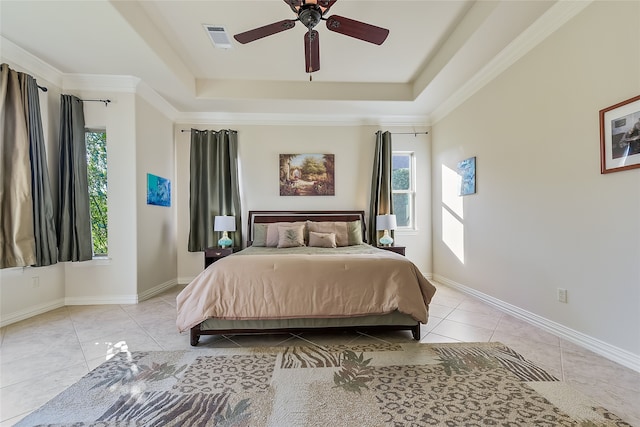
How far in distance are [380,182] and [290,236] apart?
190cm

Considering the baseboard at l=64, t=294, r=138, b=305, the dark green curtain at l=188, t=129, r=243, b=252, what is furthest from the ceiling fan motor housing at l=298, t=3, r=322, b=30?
the baseboard at l=64, t=294, r=138, b=305

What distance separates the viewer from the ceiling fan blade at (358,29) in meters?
2.17

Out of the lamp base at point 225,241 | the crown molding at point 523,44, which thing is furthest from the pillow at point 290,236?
the crown molding at point 523,44

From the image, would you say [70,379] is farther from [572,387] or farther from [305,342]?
[572,387]

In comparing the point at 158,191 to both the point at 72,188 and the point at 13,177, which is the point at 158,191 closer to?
→ the point at 72,188

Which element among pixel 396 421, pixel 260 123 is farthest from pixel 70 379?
pixel 260 123

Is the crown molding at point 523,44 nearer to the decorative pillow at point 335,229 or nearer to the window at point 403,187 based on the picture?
the window at point 403,187

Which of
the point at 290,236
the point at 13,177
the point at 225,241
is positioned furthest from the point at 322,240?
the point at 13,177

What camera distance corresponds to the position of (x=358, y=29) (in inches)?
89.3

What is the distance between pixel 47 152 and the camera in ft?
11.1

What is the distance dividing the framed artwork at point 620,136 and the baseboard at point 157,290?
512cm

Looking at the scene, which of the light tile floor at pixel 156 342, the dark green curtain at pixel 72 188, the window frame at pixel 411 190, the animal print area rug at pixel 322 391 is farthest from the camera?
the window frame at pixel 411 190

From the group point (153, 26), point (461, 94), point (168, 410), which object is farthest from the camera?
point (461, 94)

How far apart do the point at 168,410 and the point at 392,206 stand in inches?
165
